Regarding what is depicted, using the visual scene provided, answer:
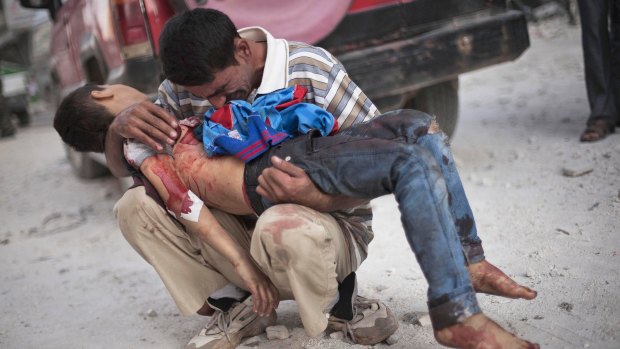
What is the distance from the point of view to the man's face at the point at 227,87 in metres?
2.12

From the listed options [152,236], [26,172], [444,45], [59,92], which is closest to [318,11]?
[444,45]

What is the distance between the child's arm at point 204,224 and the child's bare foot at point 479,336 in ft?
2.01

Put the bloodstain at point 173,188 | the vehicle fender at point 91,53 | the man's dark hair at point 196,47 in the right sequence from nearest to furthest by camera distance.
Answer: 1. the man's dark hair at point 196,47
2. the bloodstain at point 173,188
3. the vehicle fender at point 91,53

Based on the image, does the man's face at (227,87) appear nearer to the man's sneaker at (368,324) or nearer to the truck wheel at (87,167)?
the man's sneaker at (368,324)

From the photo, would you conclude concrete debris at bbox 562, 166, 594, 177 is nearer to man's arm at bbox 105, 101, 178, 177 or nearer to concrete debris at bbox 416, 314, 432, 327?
concrete debris at bbox 416, 314, 432, 327

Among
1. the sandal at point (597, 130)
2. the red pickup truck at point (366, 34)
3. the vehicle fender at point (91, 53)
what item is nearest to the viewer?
the red pickup truck at point (366, 34)

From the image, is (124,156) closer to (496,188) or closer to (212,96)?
(212,96)

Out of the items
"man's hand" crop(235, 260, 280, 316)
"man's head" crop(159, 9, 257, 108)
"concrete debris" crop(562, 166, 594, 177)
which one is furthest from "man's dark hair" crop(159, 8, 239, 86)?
"concrete debris" crop(562, 166, 594, 177)

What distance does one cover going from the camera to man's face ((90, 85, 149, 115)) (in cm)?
240

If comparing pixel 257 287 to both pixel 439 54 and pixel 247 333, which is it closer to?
pixel 247 333

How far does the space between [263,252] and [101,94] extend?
3.08ft

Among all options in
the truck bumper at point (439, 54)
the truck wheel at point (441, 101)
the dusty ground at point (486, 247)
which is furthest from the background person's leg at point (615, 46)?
the truck wheel at point (441, 101)

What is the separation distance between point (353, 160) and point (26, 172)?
5576 mm

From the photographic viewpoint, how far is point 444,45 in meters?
3.70
